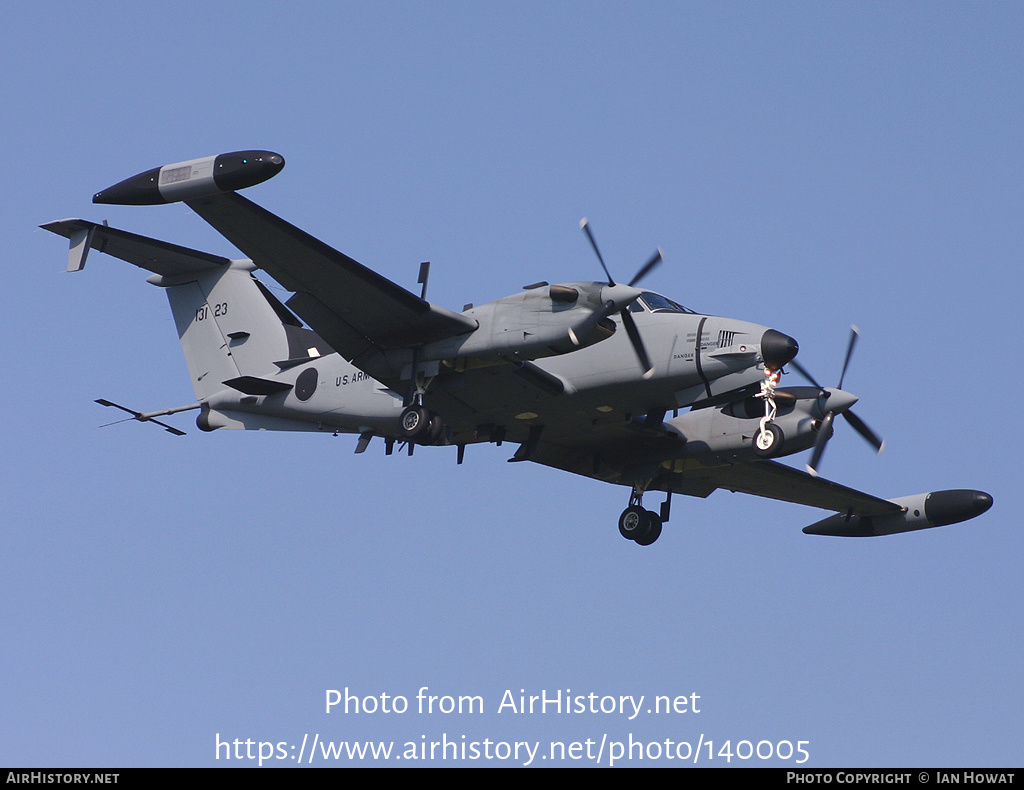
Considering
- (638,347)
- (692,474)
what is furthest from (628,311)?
(692,474)

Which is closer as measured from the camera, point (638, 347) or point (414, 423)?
point (414, 423)

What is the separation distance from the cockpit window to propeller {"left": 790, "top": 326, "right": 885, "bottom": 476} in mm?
2866

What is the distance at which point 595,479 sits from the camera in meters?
28.2

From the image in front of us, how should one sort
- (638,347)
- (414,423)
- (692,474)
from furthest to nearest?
(692,474), (638,347), (414,423)

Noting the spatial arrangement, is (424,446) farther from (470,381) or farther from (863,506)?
(863,506)

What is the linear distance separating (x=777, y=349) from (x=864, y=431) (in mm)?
5987

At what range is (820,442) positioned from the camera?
25656 mm

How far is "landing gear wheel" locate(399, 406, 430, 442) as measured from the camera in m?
22.9

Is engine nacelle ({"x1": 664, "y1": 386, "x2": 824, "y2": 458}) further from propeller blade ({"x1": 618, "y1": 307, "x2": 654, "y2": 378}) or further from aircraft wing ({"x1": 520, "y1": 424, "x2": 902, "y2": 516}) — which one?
propeller blade ({"x1": 618, "y1": 307, "x2": 654, "y2": 378})

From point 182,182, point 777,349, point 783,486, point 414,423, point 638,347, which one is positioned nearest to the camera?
point 182,182

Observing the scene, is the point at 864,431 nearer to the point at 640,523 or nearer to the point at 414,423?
the point at 640,523

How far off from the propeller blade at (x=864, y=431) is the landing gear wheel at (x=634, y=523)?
4906 mm

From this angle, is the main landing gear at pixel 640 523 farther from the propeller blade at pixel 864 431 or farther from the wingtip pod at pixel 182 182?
the wingtip pod at pixel 182 182
